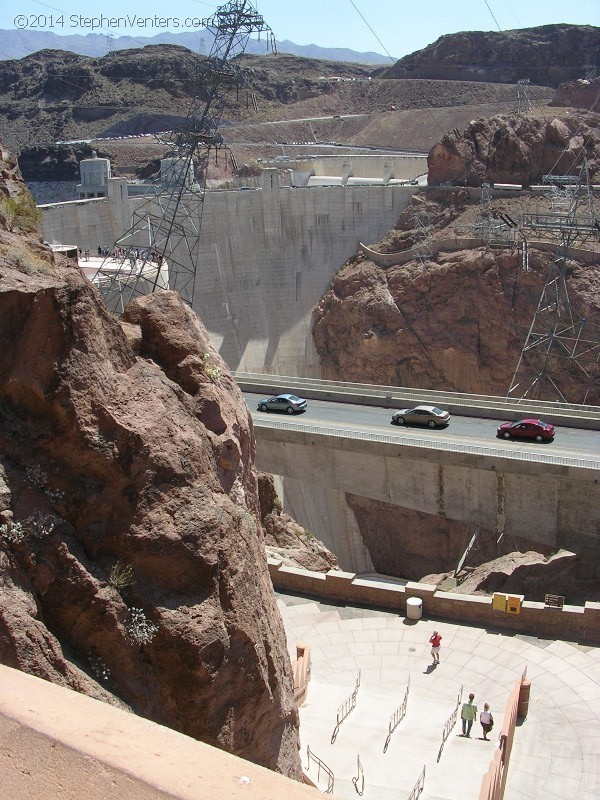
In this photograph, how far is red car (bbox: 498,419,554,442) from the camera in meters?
27.8

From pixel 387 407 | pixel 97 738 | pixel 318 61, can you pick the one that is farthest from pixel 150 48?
pixel 97 738

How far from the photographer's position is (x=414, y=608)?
19.6 metres

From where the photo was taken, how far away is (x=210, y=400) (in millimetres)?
9039

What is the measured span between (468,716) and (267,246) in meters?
45.5

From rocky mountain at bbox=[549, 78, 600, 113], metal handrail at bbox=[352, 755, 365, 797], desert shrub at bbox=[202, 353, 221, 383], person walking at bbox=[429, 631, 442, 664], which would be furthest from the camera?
rocky mountain at bbox=[549, 78, 600, 113]

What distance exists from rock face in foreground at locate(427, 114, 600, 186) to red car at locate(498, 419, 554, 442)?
117ft

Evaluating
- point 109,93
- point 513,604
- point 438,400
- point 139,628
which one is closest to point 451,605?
point 513,604

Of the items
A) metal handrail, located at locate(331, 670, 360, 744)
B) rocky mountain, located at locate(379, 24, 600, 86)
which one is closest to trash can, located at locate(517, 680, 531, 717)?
metal handrail, located at locate(331, 670, 360, 744)

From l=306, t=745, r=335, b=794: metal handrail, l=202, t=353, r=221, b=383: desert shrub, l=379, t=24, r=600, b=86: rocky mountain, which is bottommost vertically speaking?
l=306, t=745, r=335, b=794: metal handrail

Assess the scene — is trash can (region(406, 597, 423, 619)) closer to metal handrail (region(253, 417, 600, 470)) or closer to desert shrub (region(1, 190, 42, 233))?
metal handrail (region(253, 417, 600, 470))

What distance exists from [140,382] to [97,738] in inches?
190

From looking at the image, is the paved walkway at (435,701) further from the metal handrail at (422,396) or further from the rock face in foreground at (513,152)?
the rock face in foreground at (513,152)

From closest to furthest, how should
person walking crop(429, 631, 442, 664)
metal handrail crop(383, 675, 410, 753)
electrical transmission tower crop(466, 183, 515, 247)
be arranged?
metal handrail crop(383, 675, 410, 753), person walking crop(429, 631, 442, 664), electrical transmission tower crop(466, 183, 515, 247)

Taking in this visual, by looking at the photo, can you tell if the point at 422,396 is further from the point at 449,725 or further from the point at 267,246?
the point at 267,246
